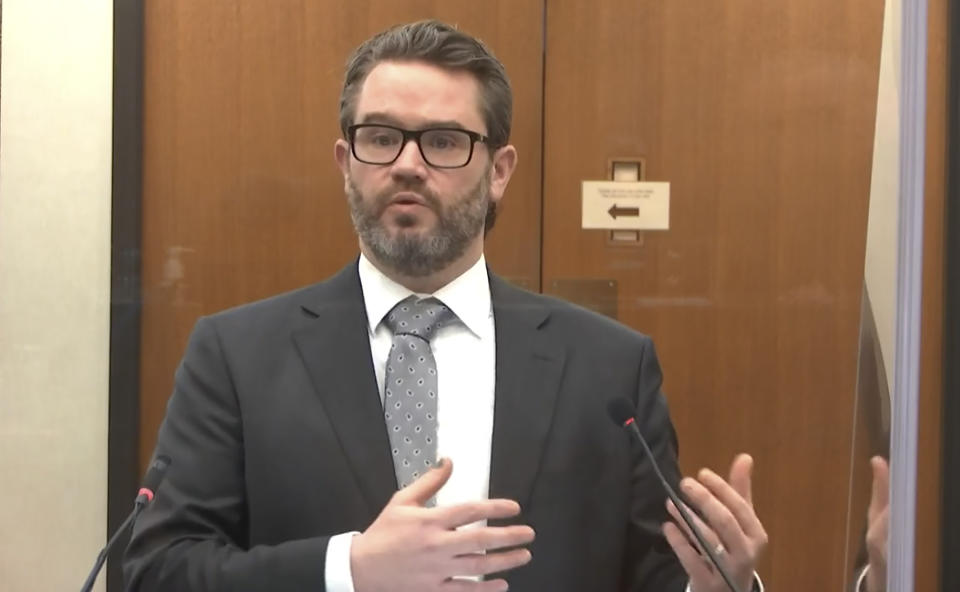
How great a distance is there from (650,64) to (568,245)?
297 millimetres

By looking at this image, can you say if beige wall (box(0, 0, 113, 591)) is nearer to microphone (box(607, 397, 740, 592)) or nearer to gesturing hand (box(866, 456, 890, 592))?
microphone (box(607, 397, 740, 592))

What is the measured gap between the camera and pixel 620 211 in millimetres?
1414

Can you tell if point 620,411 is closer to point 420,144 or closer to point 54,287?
point 420,144

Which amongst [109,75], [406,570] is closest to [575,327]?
[406,570]

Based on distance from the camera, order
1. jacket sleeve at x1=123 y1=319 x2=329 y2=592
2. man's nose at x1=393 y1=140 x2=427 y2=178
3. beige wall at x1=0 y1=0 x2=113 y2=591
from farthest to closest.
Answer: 1. beige wall at x1=0 y1=0 x2=113 y2=591
2. man's nose at x1=393 y1=140 x2=427 y2=178
3. jacket sleeve at x1=123 y1=319 x2=329 y2=592

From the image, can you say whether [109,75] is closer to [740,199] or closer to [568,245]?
[568,245]

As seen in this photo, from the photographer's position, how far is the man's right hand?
865mm

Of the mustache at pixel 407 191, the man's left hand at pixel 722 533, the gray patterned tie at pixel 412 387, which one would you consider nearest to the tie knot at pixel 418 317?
the gray patterned tie at pixel 412 387

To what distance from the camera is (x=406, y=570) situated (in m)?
0.89

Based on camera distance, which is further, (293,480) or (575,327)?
(575,327)

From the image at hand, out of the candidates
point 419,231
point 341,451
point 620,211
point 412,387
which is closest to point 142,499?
point 341,451

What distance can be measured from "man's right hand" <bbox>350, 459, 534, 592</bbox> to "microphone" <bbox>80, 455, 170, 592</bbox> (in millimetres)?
249

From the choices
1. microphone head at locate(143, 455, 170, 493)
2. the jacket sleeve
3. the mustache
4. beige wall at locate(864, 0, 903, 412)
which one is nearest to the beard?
the mustache

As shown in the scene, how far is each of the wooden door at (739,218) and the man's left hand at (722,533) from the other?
1.12ft
